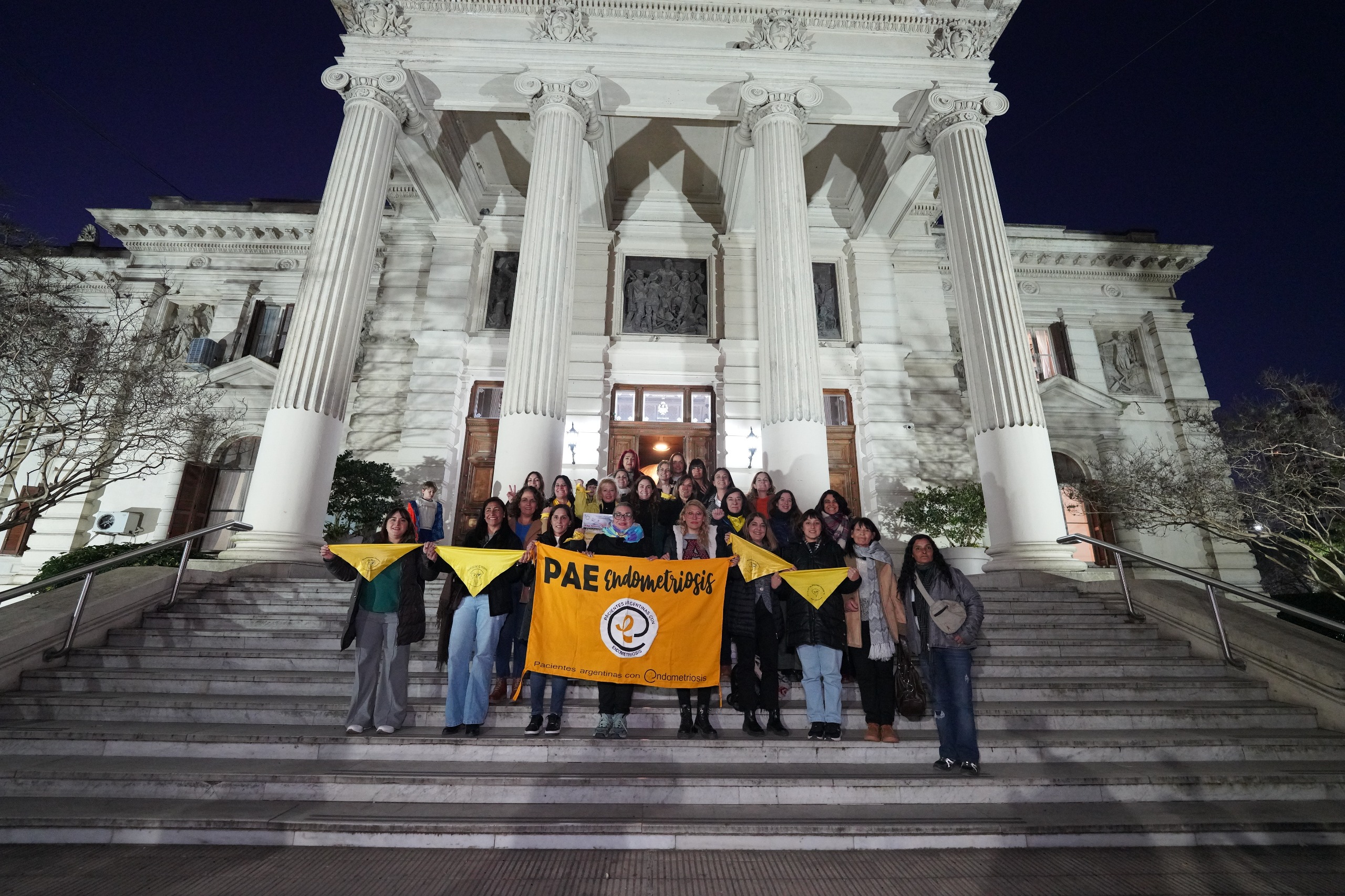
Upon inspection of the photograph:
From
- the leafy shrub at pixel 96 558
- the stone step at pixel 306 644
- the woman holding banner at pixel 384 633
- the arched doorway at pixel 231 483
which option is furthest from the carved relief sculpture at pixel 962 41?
the arched doorway at pixel 231 483

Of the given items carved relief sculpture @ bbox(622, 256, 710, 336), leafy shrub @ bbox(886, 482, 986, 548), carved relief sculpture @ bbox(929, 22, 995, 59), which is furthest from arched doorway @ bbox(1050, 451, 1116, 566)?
carved relief sculpture @ bbox(622, 256, 710, 336)

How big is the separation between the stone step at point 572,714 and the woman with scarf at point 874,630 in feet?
1.42

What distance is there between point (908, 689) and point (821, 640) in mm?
903

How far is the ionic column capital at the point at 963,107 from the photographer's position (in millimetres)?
12844

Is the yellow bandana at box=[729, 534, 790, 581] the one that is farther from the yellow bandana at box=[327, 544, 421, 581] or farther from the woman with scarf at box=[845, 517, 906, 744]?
the yellow bandana at box=[327, 544, 421, 581]

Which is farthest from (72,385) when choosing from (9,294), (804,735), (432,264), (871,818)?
(871,818)

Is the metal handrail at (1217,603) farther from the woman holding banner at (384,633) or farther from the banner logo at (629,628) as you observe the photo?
the woman holding banner at (384,633)

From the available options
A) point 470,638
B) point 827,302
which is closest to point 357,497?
point 470,638

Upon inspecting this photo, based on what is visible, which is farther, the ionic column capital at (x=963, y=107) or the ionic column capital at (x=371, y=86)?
the ionic column capital at (x=963, y=107)

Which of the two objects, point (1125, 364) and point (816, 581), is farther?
point (1125, 364)

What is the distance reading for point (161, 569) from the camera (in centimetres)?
795

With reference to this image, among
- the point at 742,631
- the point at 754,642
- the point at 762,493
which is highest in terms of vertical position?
the point at 762,493

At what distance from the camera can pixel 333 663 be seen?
6305 mm

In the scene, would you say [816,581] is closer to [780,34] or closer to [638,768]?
[638,768]
